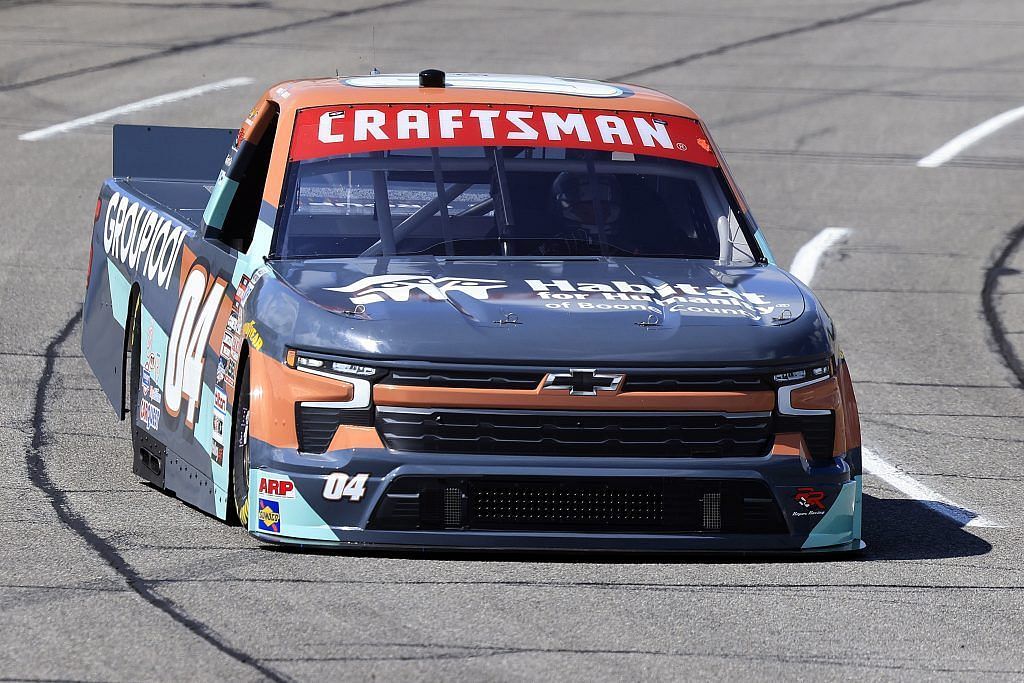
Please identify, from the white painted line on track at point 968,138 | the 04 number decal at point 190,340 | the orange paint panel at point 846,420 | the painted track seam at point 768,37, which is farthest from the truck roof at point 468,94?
the painted track seam at point 768,37

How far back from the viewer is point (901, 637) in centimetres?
543

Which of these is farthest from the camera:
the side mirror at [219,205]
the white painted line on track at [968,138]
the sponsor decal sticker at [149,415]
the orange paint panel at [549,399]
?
the white painted line on track at [968,138]

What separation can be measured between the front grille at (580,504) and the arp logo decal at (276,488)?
299mm

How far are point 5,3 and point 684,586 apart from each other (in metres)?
23.4

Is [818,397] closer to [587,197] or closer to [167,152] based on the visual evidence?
[587,197]

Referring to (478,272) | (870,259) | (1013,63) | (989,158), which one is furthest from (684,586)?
(1013,63)

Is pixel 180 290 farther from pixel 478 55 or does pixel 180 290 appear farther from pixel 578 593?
pixel 478 55

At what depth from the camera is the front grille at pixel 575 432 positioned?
596 centimetres

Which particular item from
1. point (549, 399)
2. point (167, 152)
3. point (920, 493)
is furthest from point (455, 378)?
point (167, 152)

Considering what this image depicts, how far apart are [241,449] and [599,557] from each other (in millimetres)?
1299

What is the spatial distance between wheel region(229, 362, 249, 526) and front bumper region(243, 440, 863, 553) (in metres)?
0.19

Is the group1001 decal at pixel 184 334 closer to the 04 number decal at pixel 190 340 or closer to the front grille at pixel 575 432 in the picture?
the 04 number decal at pixel 190 340

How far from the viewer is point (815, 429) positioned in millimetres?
6250

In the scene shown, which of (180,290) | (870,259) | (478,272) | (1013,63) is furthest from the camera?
(1013,63)
